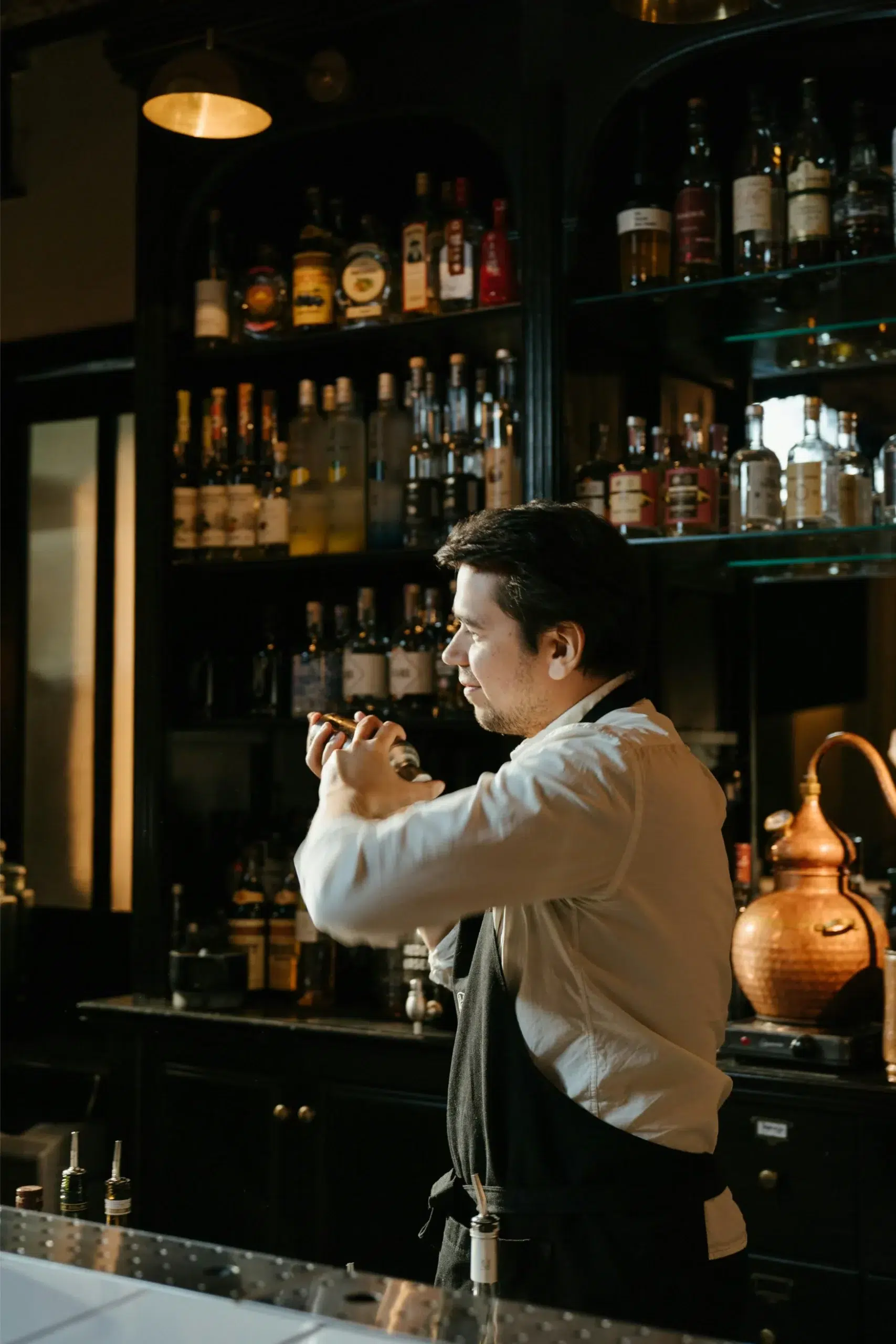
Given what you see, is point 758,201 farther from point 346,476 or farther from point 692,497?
point 346,476

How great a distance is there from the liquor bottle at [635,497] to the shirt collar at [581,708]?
1175 millimetres

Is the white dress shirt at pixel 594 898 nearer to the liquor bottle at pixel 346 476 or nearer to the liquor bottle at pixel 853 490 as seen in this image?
the liquor bottle at pixel 853 490

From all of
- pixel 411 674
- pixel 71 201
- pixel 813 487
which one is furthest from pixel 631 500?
pixel 71 201

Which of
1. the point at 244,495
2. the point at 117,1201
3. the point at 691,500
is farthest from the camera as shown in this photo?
the point at 244,495

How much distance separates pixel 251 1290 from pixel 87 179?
3575 millimetres

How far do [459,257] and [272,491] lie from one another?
0.68 meters

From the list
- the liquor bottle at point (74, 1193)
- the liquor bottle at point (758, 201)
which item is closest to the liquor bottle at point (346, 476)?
the liquor bottle at point (758, 201)

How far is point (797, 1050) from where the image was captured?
2.50 meters

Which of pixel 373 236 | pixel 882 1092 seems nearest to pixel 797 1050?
pixel 882 1092

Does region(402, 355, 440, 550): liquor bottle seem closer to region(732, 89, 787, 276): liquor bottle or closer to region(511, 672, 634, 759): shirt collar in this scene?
region(732, 89, 787, 276): liquor bottle

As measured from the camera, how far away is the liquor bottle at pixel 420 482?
313 cm

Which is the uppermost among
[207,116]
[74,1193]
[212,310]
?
[207,116]

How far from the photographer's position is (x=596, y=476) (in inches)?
115

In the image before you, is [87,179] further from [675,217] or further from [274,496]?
[675,217]
